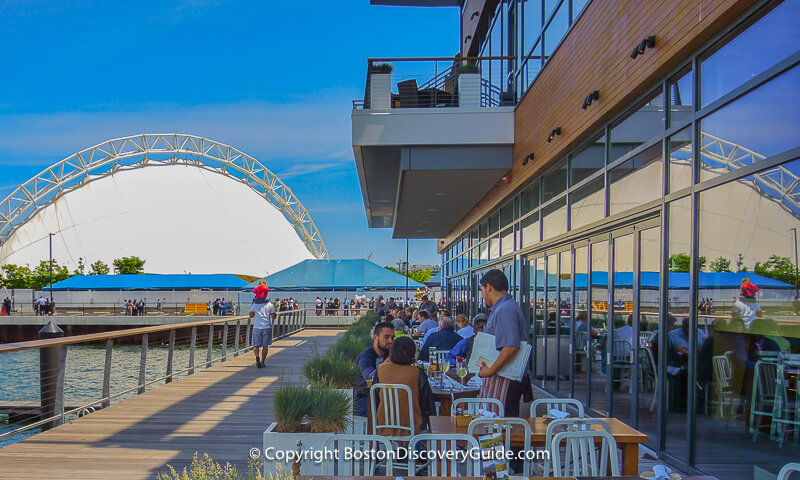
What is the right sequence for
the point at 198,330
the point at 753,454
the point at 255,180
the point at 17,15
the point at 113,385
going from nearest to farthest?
the point at 753,454, the point at 113,385, the point at 198,330, the point at 17,15, the point at 255,180

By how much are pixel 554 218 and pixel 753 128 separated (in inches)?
207

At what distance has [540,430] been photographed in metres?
4.12

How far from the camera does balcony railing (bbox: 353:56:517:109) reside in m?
11.8

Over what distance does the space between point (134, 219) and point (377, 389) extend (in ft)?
271

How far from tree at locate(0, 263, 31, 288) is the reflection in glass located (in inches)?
2771

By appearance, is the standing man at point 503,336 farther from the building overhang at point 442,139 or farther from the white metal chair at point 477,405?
the building overhang at point 442,139

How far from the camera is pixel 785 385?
4039mm

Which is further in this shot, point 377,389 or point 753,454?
point 377,389

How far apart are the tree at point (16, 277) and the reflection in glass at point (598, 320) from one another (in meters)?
70.4

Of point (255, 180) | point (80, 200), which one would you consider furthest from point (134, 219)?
point (255, 180)

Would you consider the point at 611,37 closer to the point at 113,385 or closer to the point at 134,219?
the point at 113,385

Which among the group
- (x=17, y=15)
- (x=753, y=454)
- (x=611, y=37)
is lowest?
(x=753, y=454)

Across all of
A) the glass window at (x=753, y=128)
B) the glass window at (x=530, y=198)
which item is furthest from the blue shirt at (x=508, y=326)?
the glass window at (x=530, y=198)

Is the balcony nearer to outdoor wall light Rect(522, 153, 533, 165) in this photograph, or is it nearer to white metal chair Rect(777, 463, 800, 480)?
outdoor wall light Rect(522, 153, 533, 165)
